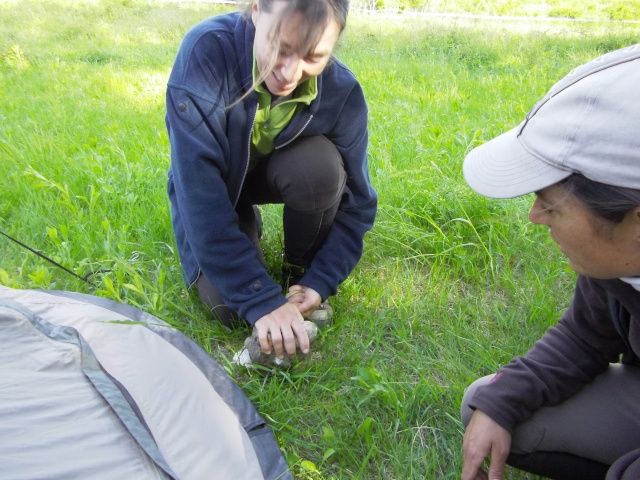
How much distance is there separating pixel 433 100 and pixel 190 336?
2.18 metres

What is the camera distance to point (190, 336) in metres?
1.47

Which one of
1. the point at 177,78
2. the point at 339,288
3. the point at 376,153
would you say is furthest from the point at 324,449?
the point at 376,153

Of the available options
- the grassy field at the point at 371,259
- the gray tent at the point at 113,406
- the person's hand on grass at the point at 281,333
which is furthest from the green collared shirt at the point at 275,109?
the gray tent at the point at 113,406

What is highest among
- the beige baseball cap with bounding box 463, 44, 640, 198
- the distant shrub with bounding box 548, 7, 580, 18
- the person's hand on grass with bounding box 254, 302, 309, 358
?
the distant shrub with bounding box 548, 7, 580, 18

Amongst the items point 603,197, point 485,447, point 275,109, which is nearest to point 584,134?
point 603,197

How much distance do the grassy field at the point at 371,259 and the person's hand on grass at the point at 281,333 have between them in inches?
3.1

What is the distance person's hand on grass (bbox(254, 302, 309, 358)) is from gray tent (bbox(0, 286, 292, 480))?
126 mm

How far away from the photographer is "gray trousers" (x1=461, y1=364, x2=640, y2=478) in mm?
1056

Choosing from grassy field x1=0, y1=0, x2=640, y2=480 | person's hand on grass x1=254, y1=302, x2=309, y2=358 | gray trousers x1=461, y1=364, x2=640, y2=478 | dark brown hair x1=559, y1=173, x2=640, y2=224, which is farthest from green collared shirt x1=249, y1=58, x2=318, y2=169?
gray trousers x1=461, y1=364, x2=640, y2=478

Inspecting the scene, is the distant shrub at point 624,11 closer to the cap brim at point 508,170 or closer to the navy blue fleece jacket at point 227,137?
the navy blue fleece jacket at point 227,137

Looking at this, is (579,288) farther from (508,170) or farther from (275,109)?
(275,109)

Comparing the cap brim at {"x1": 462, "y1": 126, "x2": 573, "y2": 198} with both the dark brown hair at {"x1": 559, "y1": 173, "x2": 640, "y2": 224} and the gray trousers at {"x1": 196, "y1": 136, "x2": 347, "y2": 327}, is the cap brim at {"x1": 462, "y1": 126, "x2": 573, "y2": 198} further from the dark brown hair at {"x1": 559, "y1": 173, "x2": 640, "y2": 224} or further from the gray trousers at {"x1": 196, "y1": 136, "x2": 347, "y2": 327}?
the gray trousers at {"x1": 196, "y1": 136, "x2": 347, "y2": 327}

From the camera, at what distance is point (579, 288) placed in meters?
1.08

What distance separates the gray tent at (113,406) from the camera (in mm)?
985
